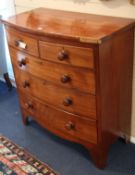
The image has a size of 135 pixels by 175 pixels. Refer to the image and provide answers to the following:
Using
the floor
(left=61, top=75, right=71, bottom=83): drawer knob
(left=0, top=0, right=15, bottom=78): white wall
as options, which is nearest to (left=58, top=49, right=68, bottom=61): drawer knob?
(left=61, top=75, right=71, bottom=83): drawer knob

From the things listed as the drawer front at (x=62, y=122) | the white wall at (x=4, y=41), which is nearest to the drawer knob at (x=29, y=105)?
the drawer front at (x=62, y=122)

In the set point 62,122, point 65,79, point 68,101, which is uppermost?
point 65,79

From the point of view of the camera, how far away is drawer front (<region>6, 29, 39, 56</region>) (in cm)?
162

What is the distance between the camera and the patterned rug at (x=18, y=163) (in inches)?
69.4

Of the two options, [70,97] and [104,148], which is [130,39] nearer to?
[70,97]

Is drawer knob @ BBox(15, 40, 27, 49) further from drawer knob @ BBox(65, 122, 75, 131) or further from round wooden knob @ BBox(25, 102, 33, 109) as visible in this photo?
drawer knob @ BBox(65, 122, 75, 131)

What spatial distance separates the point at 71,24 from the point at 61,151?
35.1 inches

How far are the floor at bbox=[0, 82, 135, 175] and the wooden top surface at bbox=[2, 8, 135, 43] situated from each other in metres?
0.87

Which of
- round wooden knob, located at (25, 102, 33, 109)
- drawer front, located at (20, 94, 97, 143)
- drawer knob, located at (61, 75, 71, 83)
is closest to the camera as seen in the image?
drawer knob, located at (61, 75, 71, 83)

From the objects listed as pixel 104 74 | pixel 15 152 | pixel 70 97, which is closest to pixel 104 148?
pixel 70 97

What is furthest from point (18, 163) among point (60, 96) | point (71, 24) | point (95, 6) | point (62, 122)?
point (95, 6)

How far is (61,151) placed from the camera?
6.32 feet

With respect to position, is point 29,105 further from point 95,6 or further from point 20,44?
point 95,6

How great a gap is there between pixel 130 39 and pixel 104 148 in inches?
27.0
